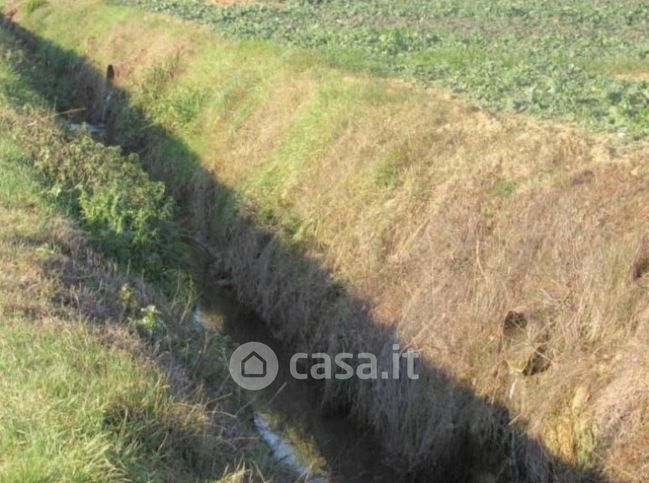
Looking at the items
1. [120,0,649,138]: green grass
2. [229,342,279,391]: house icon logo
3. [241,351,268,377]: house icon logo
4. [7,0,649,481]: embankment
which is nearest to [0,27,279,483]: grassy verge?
[229,342,279,391]: house icon logo

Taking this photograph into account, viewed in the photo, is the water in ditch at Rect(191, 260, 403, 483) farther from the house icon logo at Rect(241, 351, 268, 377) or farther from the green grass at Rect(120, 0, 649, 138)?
the green grass at Rect(120, 0, 649, 138)

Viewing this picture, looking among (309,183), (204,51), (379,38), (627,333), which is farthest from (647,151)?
(204,51)

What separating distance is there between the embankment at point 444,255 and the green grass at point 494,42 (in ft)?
2.24

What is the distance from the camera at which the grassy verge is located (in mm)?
4930

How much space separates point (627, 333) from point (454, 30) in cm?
1116

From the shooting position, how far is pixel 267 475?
20.0ft

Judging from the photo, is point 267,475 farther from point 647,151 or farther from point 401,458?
point 647,151

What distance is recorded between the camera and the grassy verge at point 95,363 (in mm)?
4930

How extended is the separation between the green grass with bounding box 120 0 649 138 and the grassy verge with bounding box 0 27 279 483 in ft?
14.4

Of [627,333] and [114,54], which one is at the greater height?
[627,333]

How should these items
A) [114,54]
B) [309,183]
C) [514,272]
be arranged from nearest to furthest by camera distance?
[514,272], [309,183], [114,54]

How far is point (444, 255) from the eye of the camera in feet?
29.1

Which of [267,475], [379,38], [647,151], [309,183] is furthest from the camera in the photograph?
[379,38]

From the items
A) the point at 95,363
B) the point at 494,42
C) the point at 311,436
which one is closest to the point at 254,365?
the point at 311,436
